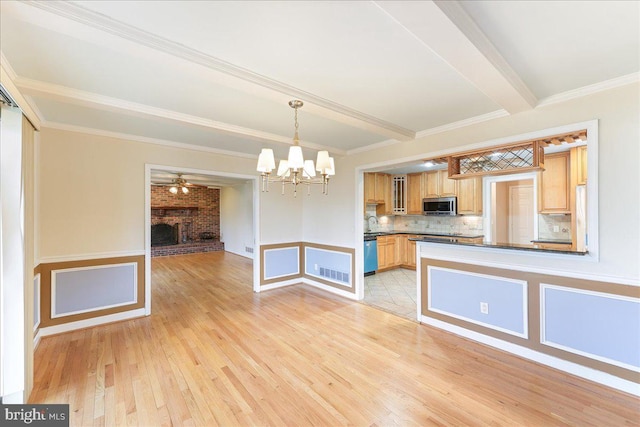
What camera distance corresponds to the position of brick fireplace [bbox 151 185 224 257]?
8.91 meters

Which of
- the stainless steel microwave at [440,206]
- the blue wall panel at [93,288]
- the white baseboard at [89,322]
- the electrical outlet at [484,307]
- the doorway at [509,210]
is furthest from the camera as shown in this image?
the stainless steel microwave at [440,206]

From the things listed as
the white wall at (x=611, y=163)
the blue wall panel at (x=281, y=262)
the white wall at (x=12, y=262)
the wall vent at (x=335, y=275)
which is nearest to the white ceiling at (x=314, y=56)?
the white wall at (x=611, y=163)

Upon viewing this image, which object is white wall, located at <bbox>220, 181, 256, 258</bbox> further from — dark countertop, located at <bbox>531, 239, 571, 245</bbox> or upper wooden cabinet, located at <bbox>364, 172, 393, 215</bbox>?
dark countertop, located at <bbox>531, 239, 571, 245</bbox>

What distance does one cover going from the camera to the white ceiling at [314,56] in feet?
4.51

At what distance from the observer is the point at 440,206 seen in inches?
240

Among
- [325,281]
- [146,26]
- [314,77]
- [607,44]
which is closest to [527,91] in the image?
[607,44]

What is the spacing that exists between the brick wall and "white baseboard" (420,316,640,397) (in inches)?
351

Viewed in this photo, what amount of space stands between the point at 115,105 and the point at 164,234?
771 cm

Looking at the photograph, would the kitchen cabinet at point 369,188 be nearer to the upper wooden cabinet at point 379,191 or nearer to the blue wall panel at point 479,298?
the upper wooden cabinet at point 379,191

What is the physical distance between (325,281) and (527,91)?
395 cm

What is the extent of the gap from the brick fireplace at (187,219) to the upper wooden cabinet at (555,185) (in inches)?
361

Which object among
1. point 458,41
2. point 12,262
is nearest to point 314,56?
point 458,41

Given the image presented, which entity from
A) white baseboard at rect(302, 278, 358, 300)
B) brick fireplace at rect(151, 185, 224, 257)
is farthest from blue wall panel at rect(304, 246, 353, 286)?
brick fireplace at rect(151, 185, 224, 257)

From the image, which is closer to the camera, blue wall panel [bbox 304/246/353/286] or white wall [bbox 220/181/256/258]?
blue wall panel [bbox 304/246/353/286]
